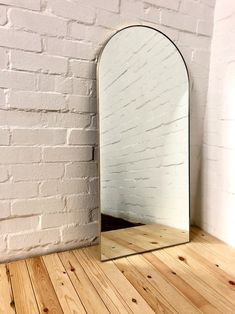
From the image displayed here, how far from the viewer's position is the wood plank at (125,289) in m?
0.90

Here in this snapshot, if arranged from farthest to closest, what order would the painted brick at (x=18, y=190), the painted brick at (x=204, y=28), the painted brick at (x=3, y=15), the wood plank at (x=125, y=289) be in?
the painted brick at (x=204, y=28) → the painted brick at (x=18, y=190) → the painted brick at (x=3, y=15) → the wood plank at (x=125, y=289)

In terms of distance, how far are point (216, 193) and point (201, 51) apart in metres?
0.70

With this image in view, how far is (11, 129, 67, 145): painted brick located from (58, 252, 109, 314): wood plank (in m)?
0.49

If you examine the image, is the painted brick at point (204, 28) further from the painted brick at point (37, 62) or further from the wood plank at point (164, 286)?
the wood plank at point (164, 286)

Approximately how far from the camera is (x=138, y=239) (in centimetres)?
128

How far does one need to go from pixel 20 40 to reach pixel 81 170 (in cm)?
56

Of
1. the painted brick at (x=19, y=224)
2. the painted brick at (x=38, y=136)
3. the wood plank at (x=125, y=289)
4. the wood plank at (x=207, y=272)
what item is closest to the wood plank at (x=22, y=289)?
the painted brick at (x=19, y=224)

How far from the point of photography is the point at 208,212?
1455 mm

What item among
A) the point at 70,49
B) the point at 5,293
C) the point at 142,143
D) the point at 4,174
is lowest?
the point at 5,293

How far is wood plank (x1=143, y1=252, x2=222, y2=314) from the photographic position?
914 millimetres

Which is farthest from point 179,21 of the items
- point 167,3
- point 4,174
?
point 4,174

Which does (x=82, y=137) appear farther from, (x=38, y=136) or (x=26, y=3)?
(x=26, y=3)

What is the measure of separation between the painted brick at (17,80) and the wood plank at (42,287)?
0.71 meters

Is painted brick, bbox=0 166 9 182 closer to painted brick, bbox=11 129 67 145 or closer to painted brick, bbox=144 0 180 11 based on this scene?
painted brick, bbox=11 129 67 145
